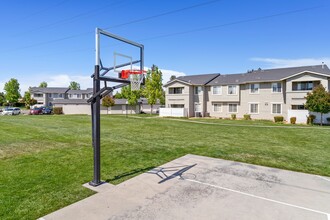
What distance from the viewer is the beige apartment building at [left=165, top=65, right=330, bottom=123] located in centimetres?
2812

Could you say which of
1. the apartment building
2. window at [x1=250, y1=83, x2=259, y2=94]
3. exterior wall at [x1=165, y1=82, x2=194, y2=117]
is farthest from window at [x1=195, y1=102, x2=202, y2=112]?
the apartment building

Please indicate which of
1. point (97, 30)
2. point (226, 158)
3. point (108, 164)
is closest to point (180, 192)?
point (108, 164)

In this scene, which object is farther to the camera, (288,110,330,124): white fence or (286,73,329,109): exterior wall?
(286,73,329,109): exterior wall

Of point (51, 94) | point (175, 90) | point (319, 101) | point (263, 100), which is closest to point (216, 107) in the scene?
point (263, 100)

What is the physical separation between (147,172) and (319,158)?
8.03 metres

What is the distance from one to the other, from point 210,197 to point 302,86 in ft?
94.4

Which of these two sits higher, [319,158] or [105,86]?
[105,86]

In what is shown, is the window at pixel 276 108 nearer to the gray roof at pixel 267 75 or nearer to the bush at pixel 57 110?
the gray roof at pixel 267 75

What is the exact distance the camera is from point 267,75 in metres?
32.5

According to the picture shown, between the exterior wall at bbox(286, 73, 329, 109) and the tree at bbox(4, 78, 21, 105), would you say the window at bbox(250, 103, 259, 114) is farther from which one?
the tree at bbox(4, 78, 21, 105)

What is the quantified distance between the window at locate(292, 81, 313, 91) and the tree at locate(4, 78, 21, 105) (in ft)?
253

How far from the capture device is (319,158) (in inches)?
390

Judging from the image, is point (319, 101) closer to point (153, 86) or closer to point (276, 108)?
point (276, 108)

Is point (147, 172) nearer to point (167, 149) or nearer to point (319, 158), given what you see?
point (167, 149)
